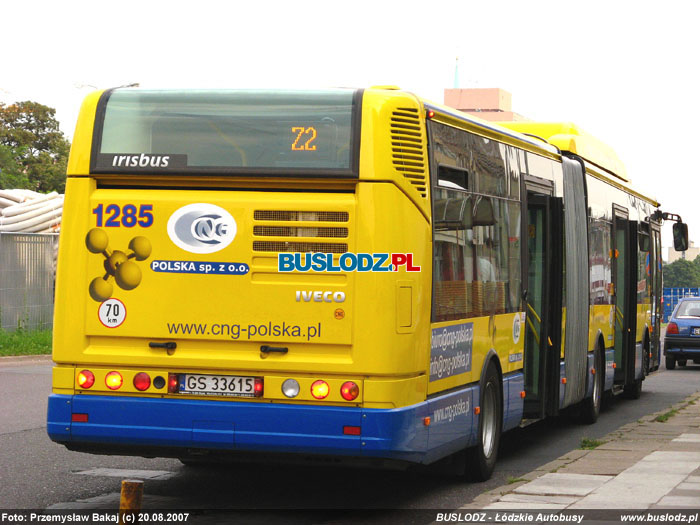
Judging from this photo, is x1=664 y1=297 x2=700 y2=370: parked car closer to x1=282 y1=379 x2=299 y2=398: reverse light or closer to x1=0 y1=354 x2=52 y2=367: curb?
x1=0 y1=354 x2=52 y2=367: curb

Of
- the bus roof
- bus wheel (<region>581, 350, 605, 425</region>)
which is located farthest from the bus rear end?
bus wheel (<region>581, 350, 605, 425</region>)

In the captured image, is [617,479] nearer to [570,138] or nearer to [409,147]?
[409,147]

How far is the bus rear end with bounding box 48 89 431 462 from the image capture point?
859 cm

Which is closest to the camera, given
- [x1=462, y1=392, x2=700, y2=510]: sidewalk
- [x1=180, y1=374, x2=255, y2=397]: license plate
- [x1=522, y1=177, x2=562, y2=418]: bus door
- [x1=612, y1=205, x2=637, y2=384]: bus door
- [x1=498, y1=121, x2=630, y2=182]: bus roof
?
[x1=180, y1=374, x2=255, y2=397]: license plate

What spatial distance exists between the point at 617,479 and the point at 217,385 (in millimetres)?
3482

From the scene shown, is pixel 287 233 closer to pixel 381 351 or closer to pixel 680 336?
pixel 381 351

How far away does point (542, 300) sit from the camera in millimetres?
13344

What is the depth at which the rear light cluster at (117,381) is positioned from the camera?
8875 millimetres

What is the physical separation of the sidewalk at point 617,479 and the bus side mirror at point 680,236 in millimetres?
9297

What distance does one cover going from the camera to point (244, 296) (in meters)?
8.77

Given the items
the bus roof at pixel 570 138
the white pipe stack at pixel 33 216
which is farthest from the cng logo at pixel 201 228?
the white pipe stack at pixel 33 216

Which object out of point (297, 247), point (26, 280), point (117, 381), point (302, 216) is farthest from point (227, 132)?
point (26, 280)

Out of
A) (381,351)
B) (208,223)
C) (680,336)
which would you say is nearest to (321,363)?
(381,351)

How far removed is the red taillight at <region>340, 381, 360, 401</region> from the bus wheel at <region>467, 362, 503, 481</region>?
2261 mm
